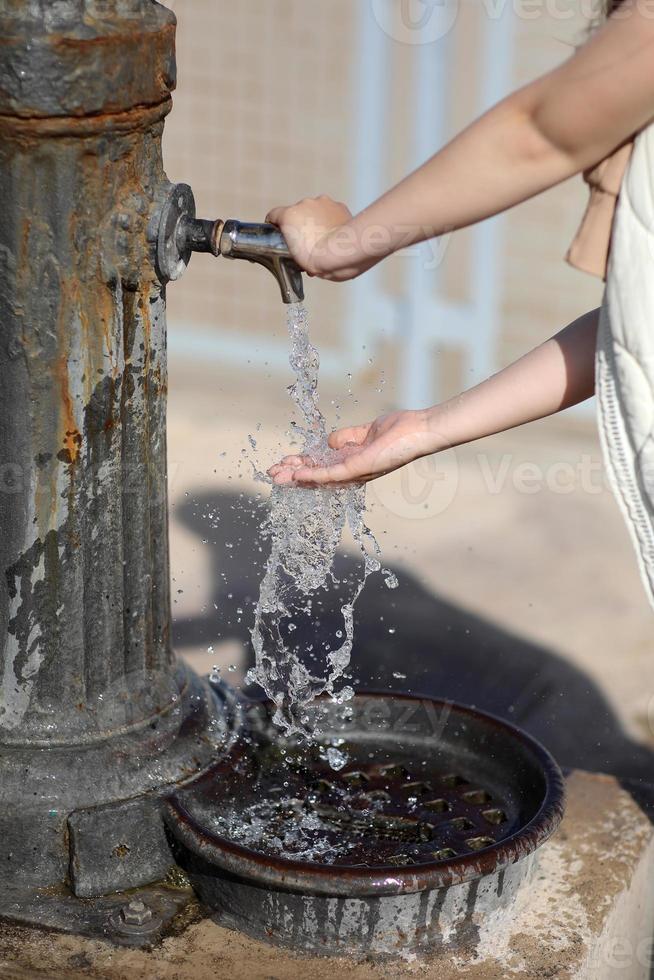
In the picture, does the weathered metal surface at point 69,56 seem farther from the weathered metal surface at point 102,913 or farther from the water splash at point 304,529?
the weathered metal surface at point 102,913

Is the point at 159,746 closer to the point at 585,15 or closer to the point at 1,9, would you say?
the point at 1,9

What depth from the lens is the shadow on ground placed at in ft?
9.93

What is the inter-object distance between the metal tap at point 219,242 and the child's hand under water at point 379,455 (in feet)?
0.74

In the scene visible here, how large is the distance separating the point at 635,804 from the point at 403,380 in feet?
8.59

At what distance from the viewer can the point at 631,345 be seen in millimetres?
→ 1529

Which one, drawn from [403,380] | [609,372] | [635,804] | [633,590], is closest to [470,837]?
[635,804]

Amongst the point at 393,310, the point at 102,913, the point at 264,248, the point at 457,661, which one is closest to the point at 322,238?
the point at 264,248

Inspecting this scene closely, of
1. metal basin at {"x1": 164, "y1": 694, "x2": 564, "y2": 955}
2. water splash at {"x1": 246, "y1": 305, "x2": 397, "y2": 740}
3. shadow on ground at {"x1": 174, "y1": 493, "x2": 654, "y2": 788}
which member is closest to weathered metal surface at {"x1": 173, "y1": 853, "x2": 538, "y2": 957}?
metal basin at {"x1": 164, "y1": 694, "x2": 564, "y2": 955}

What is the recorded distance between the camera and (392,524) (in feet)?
13.0

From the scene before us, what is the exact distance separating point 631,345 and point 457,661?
1.85 m

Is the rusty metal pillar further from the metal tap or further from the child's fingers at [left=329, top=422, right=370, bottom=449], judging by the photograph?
the child's fingers at [left=329, top=422, right=370, bottom=449]

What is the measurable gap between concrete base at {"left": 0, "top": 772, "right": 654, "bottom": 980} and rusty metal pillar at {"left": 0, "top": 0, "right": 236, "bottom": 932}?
0.14 metres

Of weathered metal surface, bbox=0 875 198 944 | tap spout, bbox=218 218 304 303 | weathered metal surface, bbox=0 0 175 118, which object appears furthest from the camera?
weathered metal surface, bbox=0 875 198 944

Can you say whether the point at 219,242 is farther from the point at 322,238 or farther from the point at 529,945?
the point at 529,945
